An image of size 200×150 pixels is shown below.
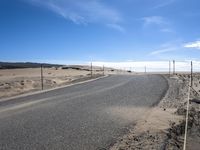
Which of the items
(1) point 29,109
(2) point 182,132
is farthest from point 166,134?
(1) point 29,109

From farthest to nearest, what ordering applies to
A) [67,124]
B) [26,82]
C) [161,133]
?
[26,82], [67,124], [161,133]

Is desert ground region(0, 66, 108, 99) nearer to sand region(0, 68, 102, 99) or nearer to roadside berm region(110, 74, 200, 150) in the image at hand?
sand region(0, 68, 102, 99)

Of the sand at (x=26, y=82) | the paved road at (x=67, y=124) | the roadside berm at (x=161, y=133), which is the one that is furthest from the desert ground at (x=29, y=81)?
the roadside berm at (x=161, y=133)

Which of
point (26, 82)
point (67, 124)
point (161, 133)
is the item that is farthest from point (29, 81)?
point (161, 133)

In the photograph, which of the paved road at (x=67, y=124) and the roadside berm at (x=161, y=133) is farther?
the paved road at (x=67, y=124)

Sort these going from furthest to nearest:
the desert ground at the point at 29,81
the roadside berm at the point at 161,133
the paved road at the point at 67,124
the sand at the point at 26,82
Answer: the desert ground at the point at 29,81
the sand at the point at 26,82
the paved road at the point at 67,124
the roadside berm at the point at 161,133

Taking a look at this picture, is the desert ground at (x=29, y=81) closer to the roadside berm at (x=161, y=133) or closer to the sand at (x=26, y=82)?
the sand at (x=26, y=82)

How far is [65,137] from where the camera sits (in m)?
10.4

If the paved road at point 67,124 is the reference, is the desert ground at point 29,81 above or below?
above

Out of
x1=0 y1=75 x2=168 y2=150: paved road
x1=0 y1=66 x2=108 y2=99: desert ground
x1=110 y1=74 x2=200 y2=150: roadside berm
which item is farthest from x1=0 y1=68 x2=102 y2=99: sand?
x1=110 y1=74 x2=200 y2=150: roadside berm

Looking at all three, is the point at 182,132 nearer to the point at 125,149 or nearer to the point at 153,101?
the point at 125,149

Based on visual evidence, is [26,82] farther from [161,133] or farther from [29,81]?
[161,133]

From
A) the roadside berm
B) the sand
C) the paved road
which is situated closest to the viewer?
the roadside berm

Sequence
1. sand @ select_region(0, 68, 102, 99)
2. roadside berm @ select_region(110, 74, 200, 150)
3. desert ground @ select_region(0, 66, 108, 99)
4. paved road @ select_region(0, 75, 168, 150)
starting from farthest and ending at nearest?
desert ground @ select_region(0, 66, 108, 99)
sand @ select_region(0, 68, 102, 99)
paved road @ select_region(0, 75, 168, 150)
roadside berm @ select_region(110, 74, 200, 150)
